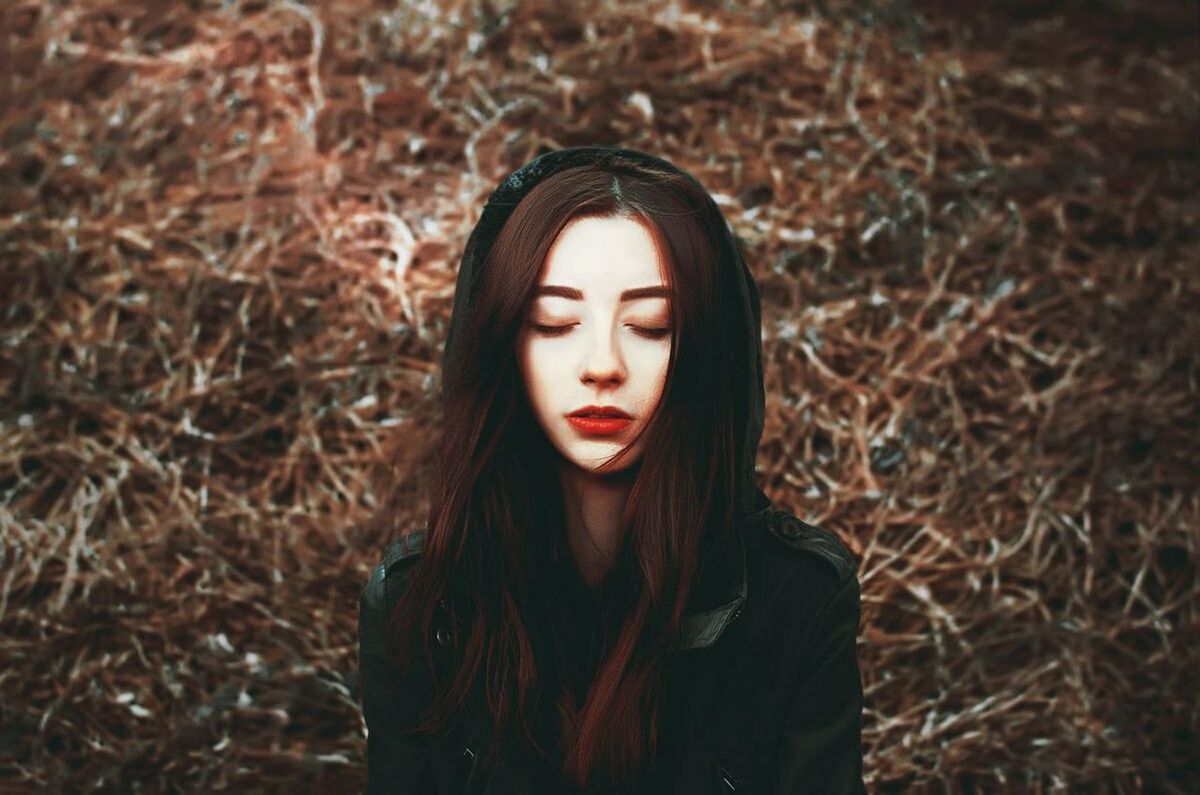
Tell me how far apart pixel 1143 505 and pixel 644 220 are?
184cm

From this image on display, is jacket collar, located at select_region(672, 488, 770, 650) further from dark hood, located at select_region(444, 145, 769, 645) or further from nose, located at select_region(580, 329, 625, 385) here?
nose, located at select_region(580, 329, 625, 385)

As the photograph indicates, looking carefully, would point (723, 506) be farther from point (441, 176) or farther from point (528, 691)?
point (441, 176)

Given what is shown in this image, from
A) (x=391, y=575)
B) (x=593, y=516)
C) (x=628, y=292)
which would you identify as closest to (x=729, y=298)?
(x=628, y=292)

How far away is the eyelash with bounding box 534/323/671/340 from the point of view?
1.72 meters

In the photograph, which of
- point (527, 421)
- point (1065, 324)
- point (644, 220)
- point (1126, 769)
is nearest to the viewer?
point (644, 220)

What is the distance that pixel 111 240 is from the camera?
3268 millimetres

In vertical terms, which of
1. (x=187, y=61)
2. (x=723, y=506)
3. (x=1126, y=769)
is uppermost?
(x=187, y=61)

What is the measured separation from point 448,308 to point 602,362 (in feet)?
5.12

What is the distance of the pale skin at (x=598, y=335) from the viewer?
170 cm

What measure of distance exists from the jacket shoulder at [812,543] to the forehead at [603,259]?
17.5 inches

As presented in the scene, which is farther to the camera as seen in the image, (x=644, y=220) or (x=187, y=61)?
(x=187, y=61)

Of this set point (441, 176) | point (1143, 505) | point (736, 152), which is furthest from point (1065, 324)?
point (441, 176)

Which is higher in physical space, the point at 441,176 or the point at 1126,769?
the point at 441,176

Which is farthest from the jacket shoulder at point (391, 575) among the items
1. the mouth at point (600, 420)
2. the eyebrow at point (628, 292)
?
the eyebrow at point (628, 292)
